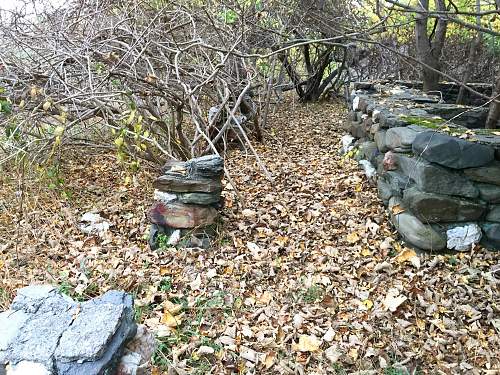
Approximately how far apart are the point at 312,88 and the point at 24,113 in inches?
255

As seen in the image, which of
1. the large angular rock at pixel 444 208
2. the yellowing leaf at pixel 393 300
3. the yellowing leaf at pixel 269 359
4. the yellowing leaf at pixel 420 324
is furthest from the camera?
the large angular rock at pixel 444 208

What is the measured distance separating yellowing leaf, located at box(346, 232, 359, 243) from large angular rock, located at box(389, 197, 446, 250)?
0.38 meters

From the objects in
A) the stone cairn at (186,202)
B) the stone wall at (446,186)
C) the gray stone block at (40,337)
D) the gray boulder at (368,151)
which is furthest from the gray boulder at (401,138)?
the gray stone block at (40,337)

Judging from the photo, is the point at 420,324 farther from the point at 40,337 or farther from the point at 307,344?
the point at 40,337

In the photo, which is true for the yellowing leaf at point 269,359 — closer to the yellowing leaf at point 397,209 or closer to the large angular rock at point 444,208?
the large angular rock at point 444,208

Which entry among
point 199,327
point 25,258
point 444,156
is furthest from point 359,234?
point 25,258

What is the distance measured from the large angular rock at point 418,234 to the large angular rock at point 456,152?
1.73 feet

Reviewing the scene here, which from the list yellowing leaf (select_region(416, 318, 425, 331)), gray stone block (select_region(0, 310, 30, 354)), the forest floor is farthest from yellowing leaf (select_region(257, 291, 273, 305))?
gray stone block (select_region(0, 310, 30, 354))

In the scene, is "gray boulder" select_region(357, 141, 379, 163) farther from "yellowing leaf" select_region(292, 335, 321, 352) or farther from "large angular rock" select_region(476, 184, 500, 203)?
"yellowing leaf" select_region(292, 335, 321, 352)

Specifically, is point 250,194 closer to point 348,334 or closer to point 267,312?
point 267,312

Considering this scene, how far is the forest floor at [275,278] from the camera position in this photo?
2705 millimetres

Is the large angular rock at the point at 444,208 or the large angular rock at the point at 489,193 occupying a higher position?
the large angular rock at the point at 489,193

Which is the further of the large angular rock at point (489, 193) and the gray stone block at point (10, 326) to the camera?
the large angular rock at point (489, 193)

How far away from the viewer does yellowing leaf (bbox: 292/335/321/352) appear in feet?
8.98
